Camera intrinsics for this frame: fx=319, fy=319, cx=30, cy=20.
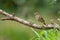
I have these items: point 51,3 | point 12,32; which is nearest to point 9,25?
point 12,32

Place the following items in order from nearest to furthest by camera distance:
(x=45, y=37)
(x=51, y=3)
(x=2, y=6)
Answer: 1. (x=45, y=37)
2. (x=51, y=3)
3. (x=2, y=6)

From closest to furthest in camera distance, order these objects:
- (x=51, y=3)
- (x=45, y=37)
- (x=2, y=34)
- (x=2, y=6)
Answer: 1. (x=45, y=37)
2. (x=51, y=3)
3. (x=2, y=34)
4. (x=2, y=6)

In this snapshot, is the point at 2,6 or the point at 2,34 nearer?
the point at 2,34

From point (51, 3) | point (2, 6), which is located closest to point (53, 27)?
point (51, 3)

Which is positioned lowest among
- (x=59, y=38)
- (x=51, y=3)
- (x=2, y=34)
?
(x=59, y=38)

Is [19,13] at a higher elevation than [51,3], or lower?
higher

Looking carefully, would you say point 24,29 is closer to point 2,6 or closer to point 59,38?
point 2,6

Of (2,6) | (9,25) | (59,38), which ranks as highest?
(2,6)

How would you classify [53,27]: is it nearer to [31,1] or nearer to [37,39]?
[37,39]

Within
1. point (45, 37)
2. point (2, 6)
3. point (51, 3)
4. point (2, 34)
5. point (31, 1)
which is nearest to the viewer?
point (45, 37)
